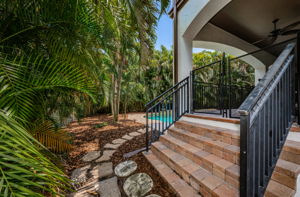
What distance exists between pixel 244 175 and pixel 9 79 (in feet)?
7.00

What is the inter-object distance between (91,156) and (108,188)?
3.94ft

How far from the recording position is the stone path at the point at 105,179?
5.70 feet

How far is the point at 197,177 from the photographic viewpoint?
1.58 meters

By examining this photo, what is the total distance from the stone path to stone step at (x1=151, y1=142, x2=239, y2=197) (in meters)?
0.45

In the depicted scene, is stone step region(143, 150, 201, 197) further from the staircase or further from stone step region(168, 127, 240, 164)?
stone step region(168, 127, 240, 164)

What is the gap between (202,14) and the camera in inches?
113

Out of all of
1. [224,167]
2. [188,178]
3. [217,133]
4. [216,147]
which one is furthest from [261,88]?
[188,178]

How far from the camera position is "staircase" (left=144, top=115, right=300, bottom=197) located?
1253 mm

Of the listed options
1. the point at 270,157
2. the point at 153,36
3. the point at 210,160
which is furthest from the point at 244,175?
the point at 153,36

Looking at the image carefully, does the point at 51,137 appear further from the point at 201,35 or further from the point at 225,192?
the point at 201,35

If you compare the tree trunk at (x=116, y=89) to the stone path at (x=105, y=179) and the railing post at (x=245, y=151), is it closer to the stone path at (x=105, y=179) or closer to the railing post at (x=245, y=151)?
the stone path at (x=105, y=179)

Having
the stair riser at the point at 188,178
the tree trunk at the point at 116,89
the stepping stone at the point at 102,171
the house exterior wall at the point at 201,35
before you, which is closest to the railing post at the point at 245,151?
the stair riser at the point at 188,178

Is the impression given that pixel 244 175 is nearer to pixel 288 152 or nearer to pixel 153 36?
pixel 288 152

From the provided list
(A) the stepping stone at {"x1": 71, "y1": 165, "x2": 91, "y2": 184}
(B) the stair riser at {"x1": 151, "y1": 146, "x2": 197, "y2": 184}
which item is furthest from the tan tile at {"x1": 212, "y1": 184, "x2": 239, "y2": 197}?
(A) the stepping stone at {"x1": 71, "y1": 165, "x2": 91, "y2": 184}
